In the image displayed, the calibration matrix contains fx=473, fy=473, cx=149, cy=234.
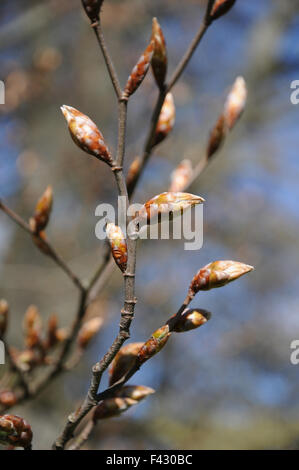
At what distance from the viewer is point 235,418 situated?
2.94 meters

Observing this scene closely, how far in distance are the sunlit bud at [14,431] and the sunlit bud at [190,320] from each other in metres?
0.23

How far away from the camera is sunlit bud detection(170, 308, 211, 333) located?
606mm

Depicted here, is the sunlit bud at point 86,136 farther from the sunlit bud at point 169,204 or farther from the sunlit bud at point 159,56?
the sunlit bud at point 159,56

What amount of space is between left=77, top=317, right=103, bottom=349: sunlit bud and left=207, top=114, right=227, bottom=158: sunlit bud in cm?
42

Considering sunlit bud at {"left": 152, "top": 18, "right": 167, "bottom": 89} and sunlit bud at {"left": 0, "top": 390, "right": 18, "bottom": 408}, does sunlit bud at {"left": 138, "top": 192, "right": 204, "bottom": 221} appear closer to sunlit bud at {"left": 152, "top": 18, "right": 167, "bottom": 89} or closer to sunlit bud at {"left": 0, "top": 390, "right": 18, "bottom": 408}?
sunlit bud at {"left": 152, "top": 18, "right": 167, "bottom": 89}

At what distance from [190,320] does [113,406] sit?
180 mm

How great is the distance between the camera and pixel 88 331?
1015 mm

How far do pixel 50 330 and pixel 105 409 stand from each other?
1.34 ft

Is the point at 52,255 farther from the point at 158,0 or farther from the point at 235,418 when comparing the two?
the point at 158,0

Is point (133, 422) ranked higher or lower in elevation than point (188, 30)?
lower

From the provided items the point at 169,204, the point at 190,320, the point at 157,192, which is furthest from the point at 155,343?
the point at 157,192

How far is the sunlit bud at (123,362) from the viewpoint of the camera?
0.66m
